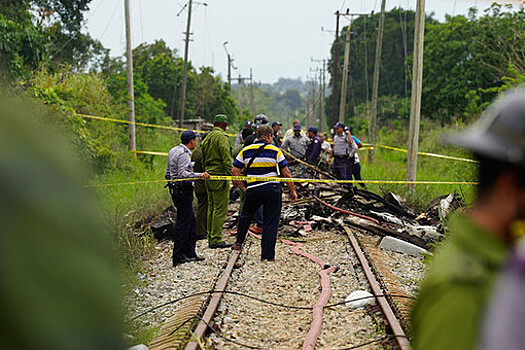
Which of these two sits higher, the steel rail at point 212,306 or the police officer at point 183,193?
the police officer at point 183,193

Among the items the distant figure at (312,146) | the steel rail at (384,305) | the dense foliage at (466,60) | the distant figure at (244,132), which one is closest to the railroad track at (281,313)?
the steel rail at (384,305)

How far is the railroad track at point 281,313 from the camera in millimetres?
5250

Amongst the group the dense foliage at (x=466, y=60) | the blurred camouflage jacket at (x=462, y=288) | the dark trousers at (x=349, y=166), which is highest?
the dense foliage at (x=466, y=60)

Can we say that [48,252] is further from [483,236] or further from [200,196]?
[200,196]

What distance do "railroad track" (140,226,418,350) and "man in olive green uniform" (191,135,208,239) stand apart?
5.32 feet

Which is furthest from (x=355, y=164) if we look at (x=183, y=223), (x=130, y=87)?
(x=130, y=87)

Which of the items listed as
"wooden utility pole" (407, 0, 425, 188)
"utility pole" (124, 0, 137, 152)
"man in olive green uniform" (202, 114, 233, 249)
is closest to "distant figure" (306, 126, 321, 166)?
"wooden utility pole" (407, 0, 425, 188)

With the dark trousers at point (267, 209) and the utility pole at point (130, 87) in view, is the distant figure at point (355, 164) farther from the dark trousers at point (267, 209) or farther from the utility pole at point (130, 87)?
the utility pole at point (130, 87)

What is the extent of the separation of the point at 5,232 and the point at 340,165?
15042 mm

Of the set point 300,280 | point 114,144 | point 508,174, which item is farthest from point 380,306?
point 114,144

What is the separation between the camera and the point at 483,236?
4.13 feet

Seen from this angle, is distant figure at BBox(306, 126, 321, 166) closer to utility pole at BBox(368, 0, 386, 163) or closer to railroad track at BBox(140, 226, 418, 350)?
railroad track at BBox(140, 226, 418, 350)

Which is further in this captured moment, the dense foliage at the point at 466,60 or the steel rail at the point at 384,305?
the dense foliage at the point at 466,60

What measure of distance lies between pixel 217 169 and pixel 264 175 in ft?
3.99
